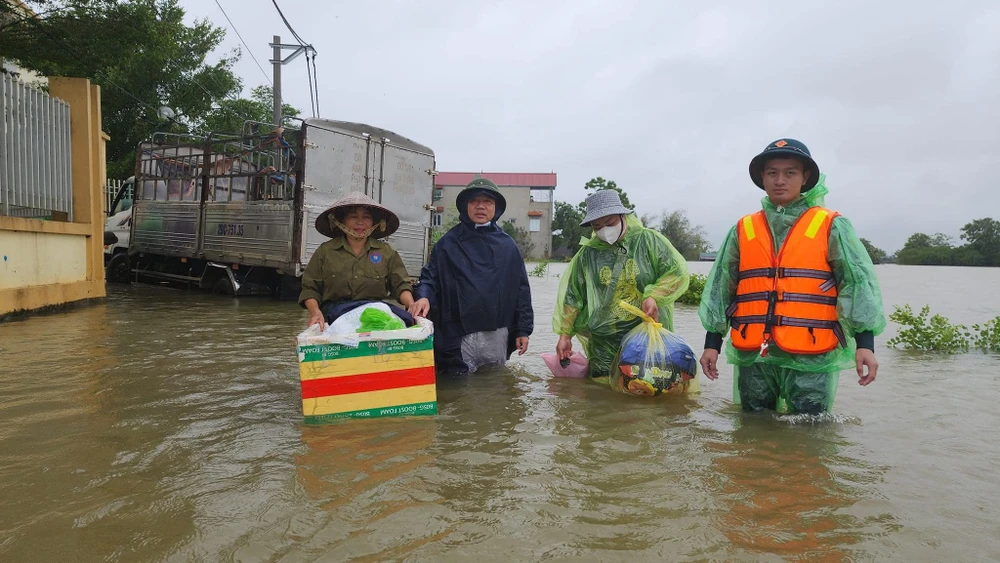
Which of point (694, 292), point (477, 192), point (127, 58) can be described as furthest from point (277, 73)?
point (477, 192)

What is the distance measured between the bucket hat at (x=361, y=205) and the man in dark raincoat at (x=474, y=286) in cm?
47

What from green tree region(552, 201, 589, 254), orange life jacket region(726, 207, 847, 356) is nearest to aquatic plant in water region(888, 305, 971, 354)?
orange life jacket region(726, 207, 847, 356)

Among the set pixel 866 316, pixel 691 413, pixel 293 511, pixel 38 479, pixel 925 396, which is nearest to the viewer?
pixel 293 511

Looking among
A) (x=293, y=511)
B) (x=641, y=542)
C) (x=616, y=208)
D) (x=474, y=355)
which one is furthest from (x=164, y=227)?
(x=641, y=542)

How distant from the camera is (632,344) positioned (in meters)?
4.39

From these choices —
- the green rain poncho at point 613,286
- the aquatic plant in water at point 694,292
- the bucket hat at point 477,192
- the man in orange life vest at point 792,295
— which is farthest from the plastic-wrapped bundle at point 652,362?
the aquatic plant in water at point 694,292

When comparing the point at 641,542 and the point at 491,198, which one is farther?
the point at 491,198

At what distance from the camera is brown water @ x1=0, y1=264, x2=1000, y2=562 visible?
2242 mm

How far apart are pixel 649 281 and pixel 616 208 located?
549mm

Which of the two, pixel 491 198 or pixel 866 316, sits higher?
pixel 491 198

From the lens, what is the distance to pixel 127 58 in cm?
1856

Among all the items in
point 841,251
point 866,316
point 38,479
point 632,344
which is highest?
point 841,251

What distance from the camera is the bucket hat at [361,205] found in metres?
4.24

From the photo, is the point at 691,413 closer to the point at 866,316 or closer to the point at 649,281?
the point at 649,281
